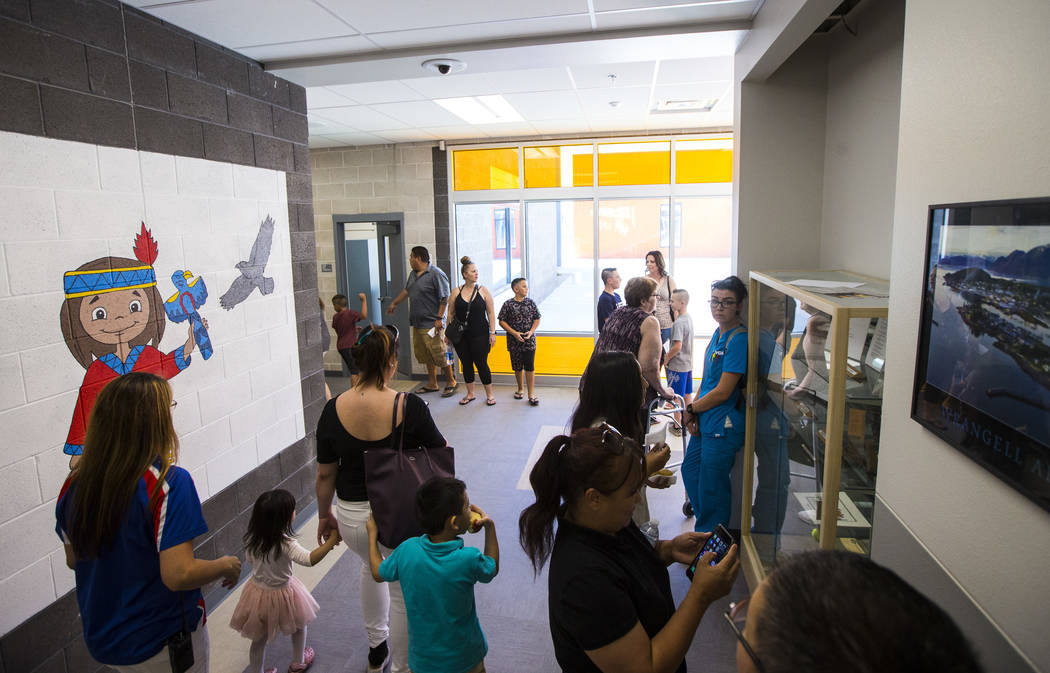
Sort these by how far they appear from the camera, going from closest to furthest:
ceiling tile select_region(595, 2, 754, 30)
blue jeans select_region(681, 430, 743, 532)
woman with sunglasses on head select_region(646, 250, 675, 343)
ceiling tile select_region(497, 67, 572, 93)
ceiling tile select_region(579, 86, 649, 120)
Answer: ceiling tile select_region(595, 2, 754, 30) < blue jeans select_region(681, 430, 743, 532) < ceiling tile select_region(497, 67, 572, 93) < ceiling tile select_region(579, 86, 649, 120) < woman with sunglasses on head select_region(646, 250, 675, 343)

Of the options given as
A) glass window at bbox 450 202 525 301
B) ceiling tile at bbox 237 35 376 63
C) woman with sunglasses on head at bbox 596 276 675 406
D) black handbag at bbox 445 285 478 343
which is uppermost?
ceiling tile at bbox 237 35 376 63

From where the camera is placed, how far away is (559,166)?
7.32 m

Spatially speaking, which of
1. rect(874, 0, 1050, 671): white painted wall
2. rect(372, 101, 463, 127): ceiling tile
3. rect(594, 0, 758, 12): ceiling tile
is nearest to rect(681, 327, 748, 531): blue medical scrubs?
rect(874, 0, 1050, 671): white painted wall

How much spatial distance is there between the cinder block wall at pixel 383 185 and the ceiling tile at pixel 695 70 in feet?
11.8

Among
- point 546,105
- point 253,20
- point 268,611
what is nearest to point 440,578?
point 268,611

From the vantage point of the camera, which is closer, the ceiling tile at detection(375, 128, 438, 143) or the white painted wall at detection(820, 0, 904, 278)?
the white painted wall at detection(820, 0, 904, 278)

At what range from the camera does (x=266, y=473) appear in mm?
3666

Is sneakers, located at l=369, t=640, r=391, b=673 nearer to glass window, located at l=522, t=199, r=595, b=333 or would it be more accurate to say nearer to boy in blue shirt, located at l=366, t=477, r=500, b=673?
boy in blue shirt, located at l=366, t=477, r=500, b=673

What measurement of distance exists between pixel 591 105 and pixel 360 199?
353 centimetres

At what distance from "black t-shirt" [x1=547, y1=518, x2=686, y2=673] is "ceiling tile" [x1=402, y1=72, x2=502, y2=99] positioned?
12.3 feet

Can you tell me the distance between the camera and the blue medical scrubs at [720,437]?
119 inches

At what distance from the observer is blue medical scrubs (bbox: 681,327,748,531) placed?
304 centimetres

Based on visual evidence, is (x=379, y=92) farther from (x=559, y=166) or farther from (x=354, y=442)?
(x=354, y=442)

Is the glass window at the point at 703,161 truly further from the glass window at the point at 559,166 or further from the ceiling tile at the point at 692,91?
the ceiling tile at the point at 692,91
